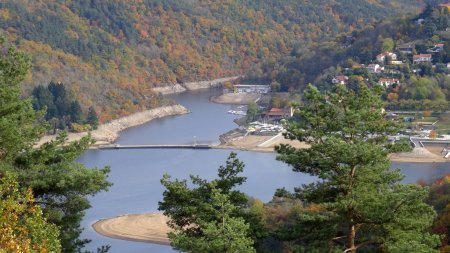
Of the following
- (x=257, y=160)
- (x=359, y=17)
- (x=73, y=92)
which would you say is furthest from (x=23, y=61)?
(x=359, y=17)

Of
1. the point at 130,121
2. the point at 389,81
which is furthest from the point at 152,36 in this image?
the point at 389,81

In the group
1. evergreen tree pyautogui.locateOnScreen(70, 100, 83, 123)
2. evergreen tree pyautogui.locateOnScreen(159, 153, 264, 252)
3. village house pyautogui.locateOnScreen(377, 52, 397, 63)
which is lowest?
evergreen tree pyautogui.locateOnScreen(70, 100, 83, 123)

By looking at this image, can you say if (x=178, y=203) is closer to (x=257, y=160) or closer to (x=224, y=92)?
(x=257, y=160)

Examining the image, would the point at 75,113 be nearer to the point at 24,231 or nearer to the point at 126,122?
the point at 126,122

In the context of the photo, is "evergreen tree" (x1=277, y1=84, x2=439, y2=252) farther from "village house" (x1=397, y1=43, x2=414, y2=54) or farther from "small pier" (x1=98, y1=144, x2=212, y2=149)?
"village house" (x1=397, y1=43, x2=414, y2=54)

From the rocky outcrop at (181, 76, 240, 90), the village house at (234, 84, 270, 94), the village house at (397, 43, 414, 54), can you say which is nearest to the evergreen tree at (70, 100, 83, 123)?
the village house at (234, 84, 270, 94)

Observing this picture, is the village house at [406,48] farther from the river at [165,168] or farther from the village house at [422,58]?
the river at [165,168]

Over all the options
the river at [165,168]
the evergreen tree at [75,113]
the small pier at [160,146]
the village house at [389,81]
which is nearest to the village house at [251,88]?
the river at [165,168]
